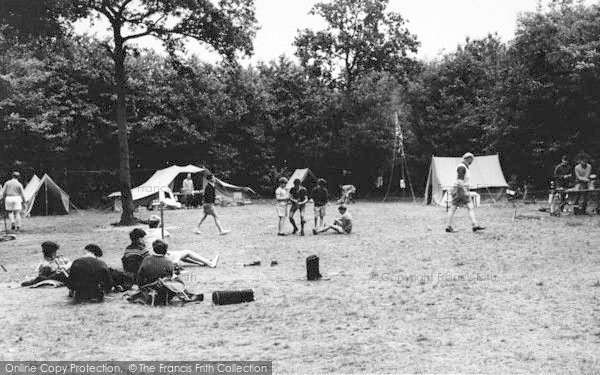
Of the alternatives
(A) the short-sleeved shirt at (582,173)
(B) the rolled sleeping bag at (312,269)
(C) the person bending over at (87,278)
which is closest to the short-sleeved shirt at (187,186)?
(A) the short-sleeved shirt at (582,173)

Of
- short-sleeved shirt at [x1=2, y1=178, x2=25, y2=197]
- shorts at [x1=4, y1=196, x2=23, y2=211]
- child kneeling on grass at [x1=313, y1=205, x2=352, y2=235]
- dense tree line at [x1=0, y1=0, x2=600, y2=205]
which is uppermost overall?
dense tree line at [x1=0, y1=0, x2=600, y2=205]

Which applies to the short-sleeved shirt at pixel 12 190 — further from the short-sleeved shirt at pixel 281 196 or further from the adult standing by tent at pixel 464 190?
the adult standing by tent at pixel 464 190

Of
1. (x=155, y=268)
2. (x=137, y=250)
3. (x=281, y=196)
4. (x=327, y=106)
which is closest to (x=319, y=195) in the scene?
(x=281, y=196)

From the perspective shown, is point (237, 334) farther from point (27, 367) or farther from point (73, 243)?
point (73, 243)

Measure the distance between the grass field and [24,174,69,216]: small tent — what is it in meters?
13.9

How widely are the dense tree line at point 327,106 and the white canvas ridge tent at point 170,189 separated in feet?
9.44

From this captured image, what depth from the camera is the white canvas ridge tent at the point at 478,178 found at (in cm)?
2711

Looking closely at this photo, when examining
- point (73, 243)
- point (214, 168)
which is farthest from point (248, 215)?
point (214, 168)

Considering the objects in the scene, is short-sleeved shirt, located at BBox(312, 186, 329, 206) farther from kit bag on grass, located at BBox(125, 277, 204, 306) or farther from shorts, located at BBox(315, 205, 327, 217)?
kit bag on grass, located at BBox(125, 277, 204, 306)

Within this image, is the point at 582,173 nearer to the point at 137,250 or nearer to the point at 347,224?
the point at 347,224

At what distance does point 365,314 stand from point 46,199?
22175mm

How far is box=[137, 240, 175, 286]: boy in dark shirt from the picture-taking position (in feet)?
27.5

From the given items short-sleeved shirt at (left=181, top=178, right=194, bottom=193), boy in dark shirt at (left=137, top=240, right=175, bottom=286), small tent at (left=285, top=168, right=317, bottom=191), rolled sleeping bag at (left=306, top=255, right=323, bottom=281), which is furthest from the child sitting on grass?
small tent at (left=285, top=168, right=317, bottom=191)

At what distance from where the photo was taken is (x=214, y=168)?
35.3m
